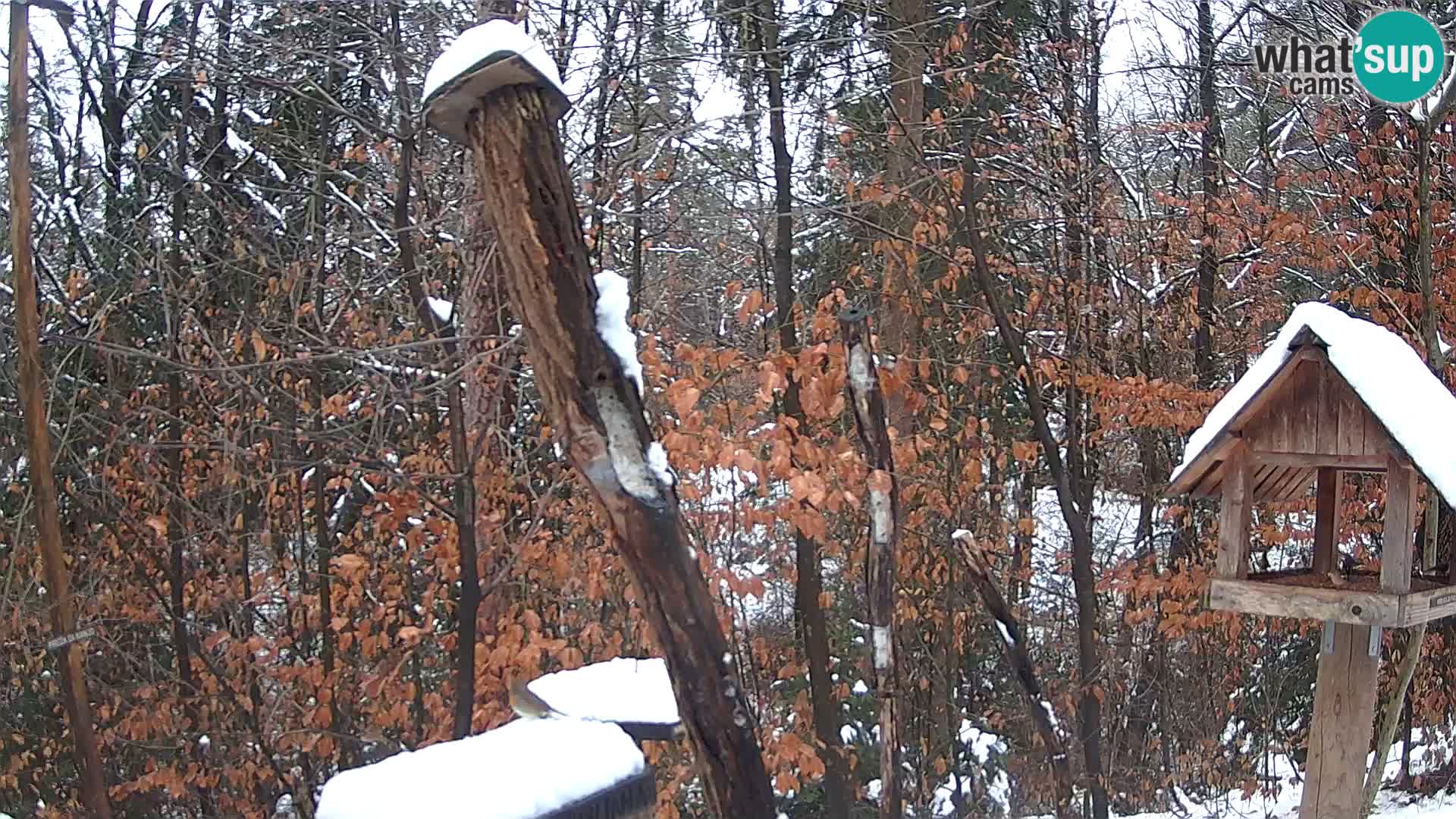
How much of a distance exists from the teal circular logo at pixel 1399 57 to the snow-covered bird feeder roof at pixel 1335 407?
11.2 ft

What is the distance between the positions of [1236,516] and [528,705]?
232cm

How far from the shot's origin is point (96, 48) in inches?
267

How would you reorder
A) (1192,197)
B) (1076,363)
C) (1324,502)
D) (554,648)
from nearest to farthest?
(1324,502) → (554,648) → (1076,363) → (1192,197)

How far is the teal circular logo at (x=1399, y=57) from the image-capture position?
579cm

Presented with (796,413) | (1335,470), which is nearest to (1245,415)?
(1335,470)

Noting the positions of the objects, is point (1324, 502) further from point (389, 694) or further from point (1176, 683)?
point (389, 694)

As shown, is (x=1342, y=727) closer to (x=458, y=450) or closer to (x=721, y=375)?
(x=721, y=375)

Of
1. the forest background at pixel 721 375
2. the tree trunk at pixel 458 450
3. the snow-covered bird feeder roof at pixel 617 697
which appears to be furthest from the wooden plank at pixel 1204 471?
the tree trunk at pixel 458 450

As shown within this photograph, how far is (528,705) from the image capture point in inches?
84.4

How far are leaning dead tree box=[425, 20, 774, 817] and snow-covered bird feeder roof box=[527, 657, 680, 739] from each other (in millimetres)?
191

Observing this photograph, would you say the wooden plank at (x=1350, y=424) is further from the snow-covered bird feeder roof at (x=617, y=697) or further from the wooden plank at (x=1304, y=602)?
the snow-covered bird feeder roof at (x=617, y=697)

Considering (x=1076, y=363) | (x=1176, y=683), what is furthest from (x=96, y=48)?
(x=1176, y=683)

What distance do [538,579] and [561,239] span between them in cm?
402

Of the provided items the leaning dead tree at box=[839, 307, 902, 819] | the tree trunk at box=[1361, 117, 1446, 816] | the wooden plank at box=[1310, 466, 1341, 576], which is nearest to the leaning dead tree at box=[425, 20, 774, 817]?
the leaning dead tree at box=[839, 307, 902, 819]
